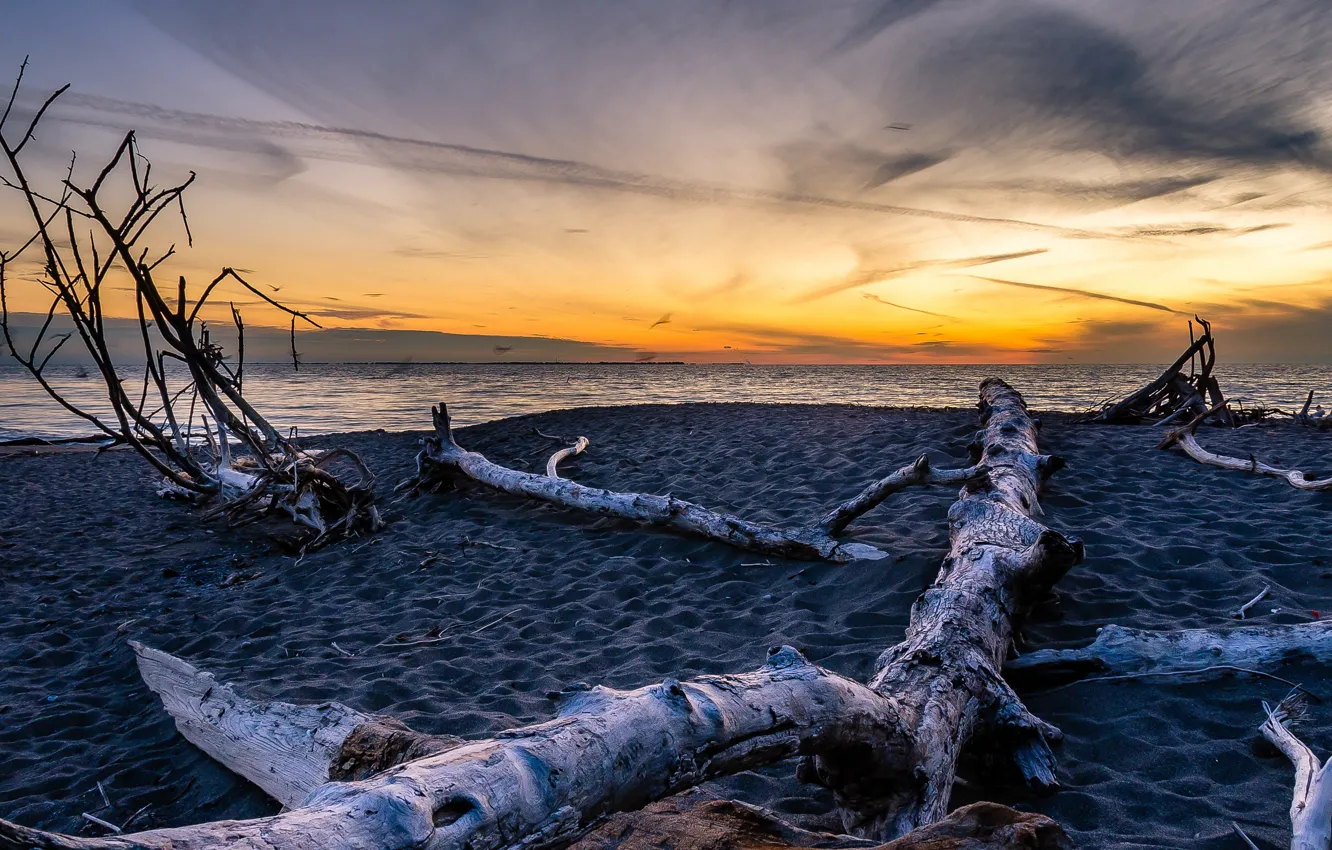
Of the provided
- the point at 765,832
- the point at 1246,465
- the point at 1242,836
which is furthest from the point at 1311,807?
the point at 1246,465

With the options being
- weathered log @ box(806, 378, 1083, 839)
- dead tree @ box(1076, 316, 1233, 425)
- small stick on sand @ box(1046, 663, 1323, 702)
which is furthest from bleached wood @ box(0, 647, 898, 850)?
dead tree @ box(1076, 316, 1233, 425)

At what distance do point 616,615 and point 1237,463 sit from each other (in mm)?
6291

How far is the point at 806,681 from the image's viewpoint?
203cm

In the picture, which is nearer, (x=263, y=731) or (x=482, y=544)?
(x=263, y=731)

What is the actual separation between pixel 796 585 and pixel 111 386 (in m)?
4.98

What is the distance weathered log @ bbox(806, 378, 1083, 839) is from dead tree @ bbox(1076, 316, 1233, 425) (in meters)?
8.08

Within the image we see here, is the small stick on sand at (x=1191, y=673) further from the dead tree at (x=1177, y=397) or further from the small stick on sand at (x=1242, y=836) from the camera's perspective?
the dead tree at (x=1177, y=397)

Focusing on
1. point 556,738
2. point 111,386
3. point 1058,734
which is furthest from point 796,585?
point 111,386

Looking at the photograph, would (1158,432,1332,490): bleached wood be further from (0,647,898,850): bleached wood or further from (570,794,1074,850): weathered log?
(570,794,1074,850): weathered log

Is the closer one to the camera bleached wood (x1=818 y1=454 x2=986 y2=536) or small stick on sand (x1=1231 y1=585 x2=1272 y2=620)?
small stick on sand (x1=1231 y1=585 x2=1272 y2=620)

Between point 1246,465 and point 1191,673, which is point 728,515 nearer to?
point 1191,673

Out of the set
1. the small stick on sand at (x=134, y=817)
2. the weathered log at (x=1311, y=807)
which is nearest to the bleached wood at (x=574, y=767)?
the weathered log at (x=1311, y=807)

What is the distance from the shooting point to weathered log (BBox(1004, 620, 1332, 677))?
Result: 3066mm

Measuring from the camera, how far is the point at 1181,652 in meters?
3.09
